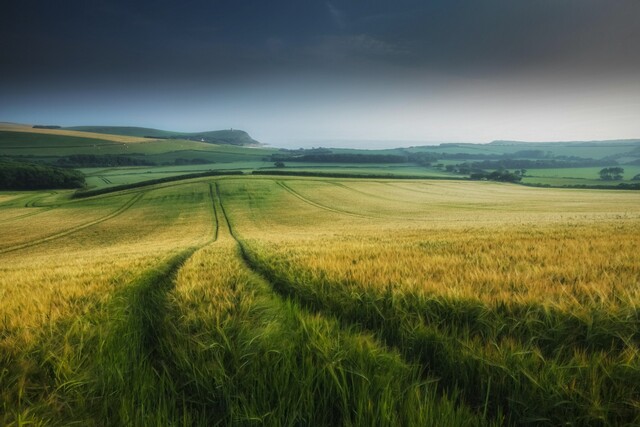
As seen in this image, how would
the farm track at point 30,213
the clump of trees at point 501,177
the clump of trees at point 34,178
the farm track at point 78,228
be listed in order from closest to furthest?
the farm track at point 78,228
the farm track at point 30,213
the clump of trees at point 34,178
the clump of trees at point 501,177

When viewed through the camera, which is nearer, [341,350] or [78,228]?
[341,350]

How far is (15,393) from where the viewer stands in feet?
7.50

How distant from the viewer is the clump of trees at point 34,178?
92000mm

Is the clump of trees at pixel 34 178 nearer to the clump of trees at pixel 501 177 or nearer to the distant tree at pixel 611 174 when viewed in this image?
the clump of trees at pixel 501 177

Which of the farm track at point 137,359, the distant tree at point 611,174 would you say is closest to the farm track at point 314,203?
the farm track at point 137,359

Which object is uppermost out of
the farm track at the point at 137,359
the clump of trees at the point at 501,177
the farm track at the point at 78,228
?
the farm track at the point at 137,359

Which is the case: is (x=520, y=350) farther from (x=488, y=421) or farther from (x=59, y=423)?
(x=59, y=423)

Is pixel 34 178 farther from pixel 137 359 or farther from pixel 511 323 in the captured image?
pixel 511 323

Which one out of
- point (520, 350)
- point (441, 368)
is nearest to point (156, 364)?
point (441, 368)

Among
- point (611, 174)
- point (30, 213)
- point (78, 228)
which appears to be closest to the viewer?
point (78, 228)

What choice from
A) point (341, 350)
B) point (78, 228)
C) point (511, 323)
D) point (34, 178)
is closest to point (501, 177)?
point (78, 228)

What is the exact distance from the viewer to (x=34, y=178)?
317ft

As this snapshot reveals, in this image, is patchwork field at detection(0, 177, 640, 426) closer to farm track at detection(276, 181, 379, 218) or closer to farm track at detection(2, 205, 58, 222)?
farm track at detection(276, 181, 379, 218)

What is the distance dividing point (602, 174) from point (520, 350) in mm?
159889
